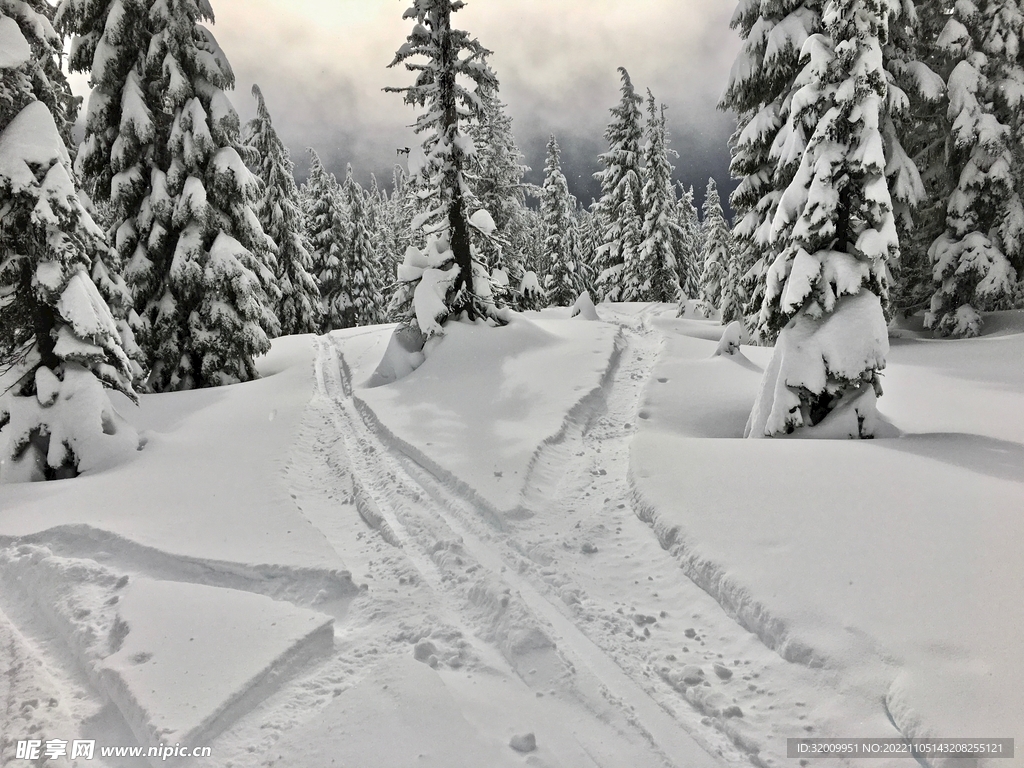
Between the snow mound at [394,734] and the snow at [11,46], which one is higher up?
the snow at [11,46]

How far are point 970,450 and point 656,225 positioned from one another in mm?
31206

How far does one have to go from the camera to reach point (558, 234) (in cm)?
4228

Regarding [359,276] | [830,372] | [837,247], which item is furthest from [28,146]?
[359,276]

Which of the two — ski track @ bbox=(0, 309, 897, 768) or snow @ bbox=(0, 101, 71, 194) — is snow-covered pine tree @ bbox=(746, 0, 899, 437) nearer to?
ski track @ bbox=(0, 309, 897, 768)

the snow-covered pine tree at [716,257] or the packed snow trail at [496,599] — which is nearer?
the packed snow trail at [496,599]

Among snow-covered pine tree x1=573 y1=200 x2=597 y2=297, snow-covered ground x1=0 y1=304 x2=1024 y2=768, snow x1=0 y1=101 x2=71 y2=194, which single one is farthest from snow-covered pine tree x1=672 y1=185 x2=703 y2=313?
snow x1=0 y1=101 x2=71 y2=194

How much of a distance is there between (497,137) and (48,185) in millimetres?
24228

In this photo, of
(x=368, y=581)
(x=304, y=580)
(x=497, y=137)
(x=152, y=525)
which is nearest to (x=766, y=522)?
(x=368, y=581)

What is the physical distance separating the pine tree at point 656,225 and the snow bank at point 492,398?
20.5m

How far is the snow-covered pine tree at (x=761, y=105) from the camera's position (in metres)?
14.5

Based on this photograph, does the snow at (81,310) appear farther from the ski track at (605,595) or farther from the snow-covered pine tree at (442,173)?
the snow-covered pine tree at (442,173)

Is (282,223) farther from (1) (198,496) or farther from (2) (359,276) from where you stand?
(1) (198,496)

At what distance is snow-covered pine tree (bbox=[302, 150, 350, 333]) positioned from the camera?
40.3 m

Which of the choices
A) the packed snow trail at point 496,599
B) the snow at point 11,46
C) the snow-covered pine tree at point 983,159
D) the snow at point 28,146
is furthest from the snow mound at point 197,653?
the snow-covered pine tree at point 983,159
